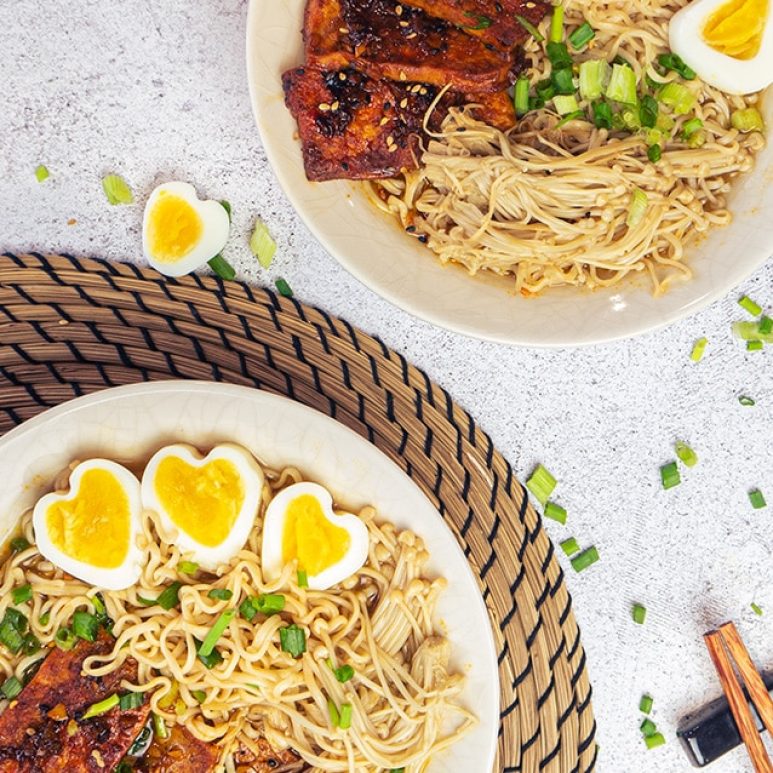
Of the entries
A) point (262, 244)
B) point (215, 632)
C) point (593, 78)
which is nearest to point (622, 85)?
point (593, 78)

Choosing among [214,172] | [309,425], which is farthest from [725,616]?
[214,172]

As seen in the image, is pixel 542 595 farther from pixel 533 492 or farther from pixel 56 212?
pixel 56 212

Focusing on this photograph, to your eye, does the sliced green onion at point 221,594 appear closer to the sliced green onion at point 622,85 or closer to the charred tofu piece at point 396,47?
the charred tofu piece at point 396,47

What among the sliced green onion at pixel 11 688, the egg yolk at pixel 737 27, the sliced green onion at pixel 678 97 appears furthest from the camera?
the sliced green onion at pixel 11 688

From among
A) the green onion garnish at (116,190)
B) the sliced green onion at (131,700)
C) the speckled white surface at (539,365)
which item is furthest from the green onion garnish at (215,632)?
the green onion garnish at (116,190)

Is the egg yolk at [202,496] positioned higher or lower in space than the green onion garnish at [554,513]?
higher

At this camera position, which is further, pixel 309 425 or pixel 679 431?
pixel 679 431
